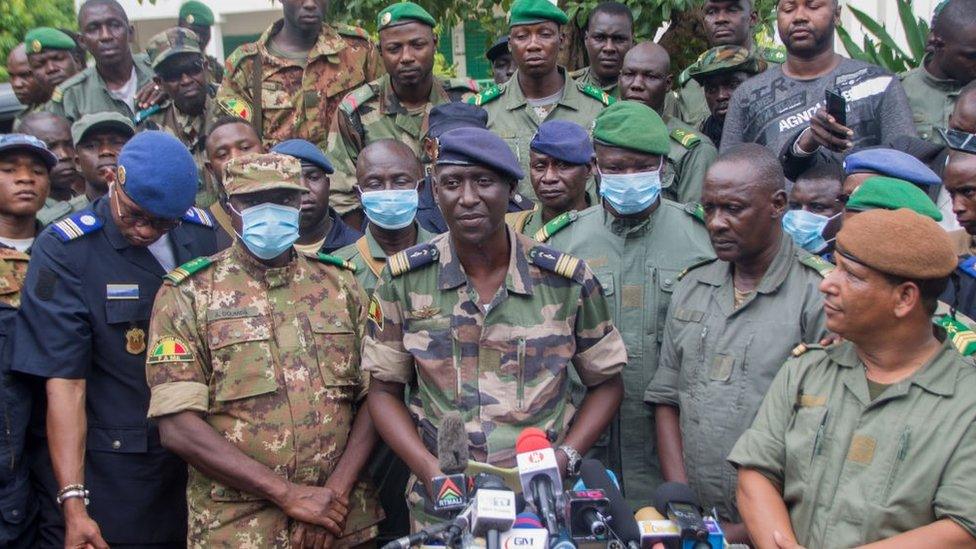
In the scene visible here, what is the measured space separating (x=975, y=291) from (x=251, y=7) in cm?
1975

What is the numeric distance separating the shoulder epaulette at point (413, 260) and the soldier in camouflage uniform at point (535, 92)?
2.41m

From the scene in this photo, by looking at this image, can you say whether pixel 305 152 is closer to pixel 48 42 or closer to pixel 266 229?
pixel 266 229

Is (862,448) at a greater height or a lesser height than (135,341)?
greater

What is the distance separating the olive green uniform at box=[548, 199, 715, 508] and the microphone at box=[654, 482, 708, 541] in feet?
4.43

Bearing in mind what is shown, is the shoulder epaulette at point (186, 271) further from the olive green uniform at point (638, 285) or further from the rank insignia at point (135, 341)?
the olive green uniform at point (638, 285)

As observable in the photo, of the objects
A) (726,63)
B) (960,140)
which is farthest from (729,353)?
(726,63)

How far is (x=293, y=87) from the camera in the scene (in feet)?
23.7

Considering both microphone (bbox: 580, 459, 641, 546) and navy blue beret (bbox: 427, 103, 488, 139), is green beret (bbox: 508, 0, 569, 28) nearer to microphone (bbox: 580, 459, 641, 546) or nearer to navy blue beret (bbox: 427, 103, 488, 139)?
navy blue beret (bbox: 427, 103, 488, 139)

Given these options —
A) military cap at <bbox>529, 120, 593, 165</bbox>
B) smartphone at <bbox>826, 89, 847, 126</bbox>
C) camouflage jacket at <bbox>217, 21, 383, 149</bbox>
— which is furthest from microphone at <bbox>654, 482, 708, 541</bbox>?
camouflage jacket at <bbox>217, 21, 383, 149</bbox>

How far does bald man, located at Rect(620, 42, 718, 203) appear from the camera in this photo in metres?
6.07

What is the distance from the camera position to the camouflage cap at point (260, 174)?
14.1 feet

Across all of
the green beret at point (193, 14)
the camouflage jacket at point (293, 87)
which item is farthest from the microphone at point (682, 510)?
the green beret at point (193, 14)

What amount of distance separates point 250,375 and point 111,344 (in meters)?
0.68

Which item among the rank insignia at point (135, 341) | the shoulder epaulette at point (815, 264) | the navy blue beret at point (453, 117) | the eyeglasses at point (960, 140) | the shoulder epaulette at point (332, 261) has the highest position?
the eyeglasses at point (960, 140)
